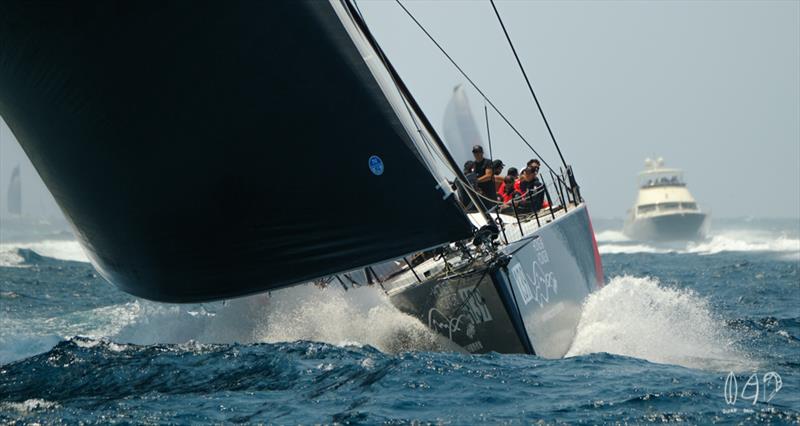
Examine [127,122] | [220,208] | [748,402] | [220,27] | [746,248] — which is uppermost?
[220,27]

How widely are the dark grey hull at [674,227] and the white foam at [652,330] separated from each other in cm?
4594

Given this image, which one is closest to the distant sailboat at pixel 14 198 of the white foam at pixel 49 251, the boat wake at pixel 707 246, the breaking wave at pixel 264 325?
the white foam at pixel 49 251

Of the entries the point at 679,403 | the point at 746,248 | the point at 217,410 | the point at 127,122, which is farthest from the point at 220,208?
the point at 746,248

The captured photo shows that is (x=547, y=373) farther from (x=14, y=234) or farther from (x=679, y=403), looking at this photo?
(x=14, y=234)

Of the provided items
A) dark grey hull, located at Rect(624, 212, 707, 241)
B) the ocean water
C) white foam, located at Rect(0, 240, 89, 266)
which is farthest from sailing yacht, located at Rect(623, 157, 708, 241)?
the ocean water

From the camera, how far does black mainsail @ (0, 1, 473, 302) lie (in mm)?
6613

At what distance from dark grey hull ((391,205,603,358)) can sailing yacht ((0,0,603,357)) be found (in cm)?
58

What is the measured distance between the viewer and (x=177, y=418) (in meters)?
5.83

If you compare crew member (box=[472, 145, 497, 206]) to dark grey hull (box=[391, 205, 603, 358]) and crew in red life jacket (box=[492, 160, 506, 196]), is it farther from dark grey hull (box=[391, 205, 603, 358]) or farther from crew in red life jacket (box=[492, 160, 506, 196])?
dark grey hull (box=[391, 205, 603, 358])

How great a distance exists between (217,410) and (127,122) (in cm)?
207

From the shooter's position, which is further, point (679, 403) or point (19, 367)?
point (19, 367)

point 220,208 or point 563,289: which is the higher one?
point 220,208

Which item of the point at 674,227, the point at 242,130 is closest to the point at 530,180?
the point at 242,130

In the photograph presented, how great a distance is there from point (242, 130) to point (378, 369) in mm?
1904
